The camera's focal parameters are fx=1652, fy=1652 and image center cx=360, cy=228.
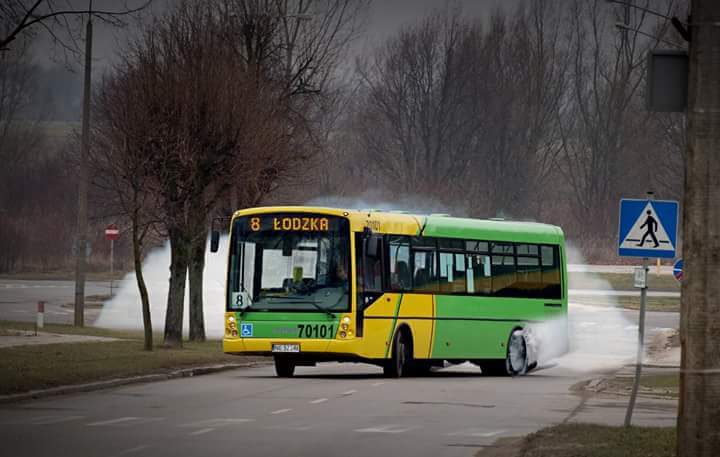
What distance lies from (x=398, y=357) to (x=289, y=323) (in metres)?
2.37

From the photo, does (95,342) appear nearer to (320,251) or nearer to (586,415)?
(320,251)

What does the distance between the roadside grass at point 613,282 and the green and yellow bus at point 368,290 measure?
4741cm

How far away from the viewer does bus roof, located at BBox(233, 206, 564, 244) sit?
29.6 meters

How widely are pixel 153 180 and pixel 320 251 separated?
722cm

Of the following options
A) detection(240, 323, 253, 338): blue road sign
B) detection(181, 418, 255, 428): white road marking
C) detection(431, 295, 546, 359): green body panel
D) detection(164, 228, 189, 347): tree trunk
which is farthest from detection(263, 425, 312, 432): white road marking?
detection(164, 228, 189, 347): tree trunk

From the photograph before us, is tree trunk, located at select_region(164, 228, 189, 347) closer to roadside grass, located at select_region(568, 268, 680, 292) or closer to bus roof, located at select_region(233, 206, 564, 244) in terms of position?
bus roof, located at select_region(233, 206, 564, 244)

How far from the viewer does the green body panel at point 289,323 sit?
28875mm

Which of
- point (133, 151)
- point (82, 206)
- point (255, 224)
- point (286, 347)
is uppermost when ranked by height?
point (133, 151)

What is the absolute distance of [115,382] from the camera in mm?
25969

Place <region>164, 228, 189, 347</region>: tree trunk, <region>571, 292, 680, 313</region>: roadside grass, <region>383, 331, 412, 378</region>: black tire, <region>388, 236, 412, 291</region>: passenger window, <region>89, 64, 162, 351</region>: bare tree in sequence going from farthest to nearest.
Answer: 1. <region>571, 292, 680, 313</region>: roadside grass
2. <region>164, 228, 189, 347</region>: tree trunk
3. <region>89, 64, 162, 351</region>: bare tree
4. <region>388, 236, 412, 291</region>: passenger window
5. <region>383, 331, 412, 378</region>: black tire

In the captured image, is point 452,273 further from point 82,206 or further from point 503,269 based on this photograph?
point 82,206

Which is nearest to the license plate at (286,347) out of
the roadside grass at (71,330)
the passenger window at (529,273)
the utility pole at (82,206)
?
the passenger window at (529,273)

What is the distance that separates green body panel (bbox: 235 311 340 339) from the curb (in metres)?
1.52

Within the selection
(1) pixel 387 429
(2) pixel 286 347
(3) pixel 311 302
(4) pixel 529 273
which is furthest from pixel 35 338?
(1) pixel 387 429
